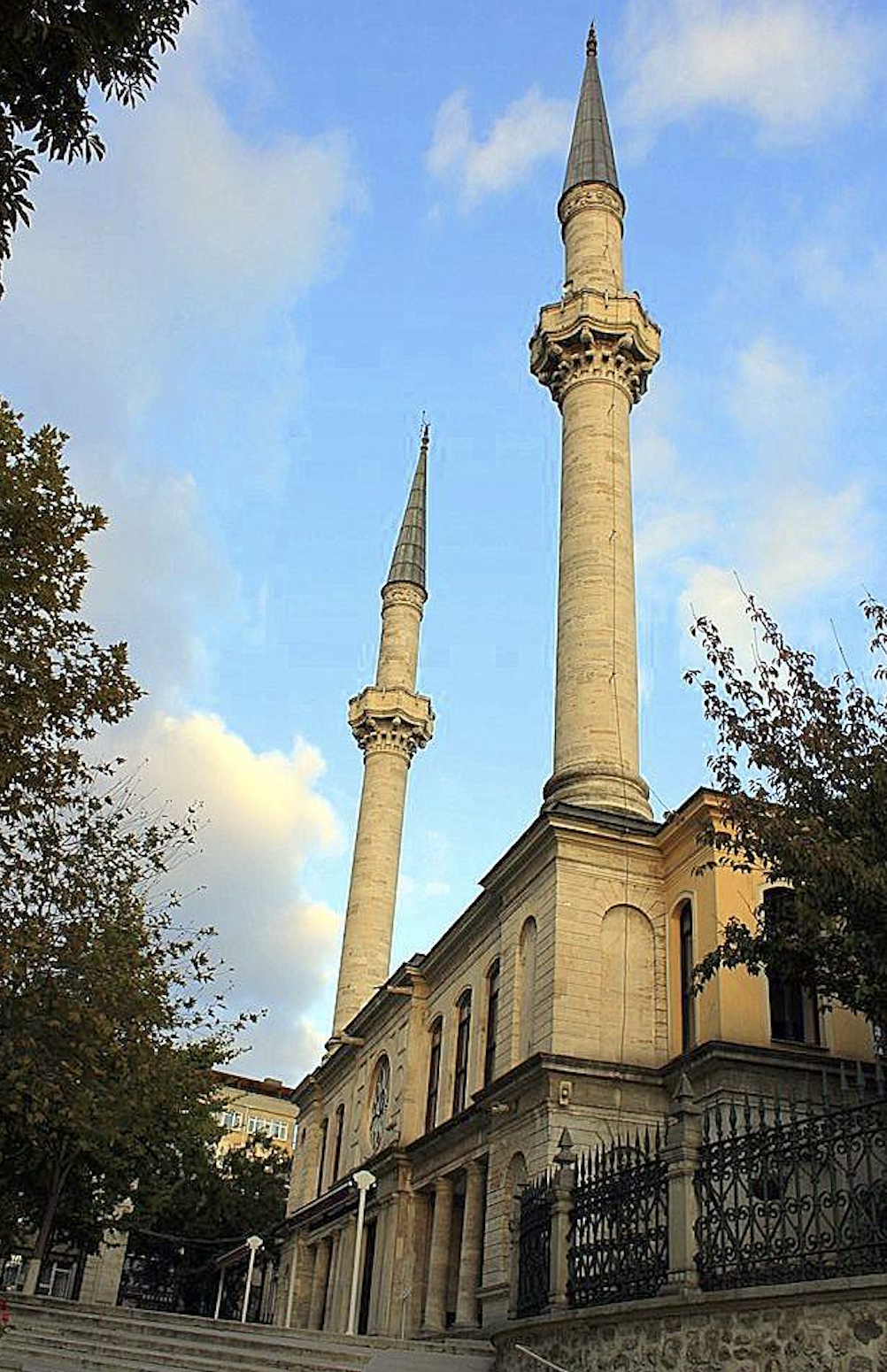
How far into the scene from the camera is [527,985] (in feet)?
78.8

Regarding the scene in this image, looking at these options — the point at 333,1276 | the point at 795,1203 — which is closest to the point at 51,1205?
the point at 333,1276

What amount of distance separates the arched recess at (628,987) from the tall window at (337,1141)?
17282 mm

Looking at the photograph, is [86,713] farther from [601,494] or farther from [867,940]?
[601,494]

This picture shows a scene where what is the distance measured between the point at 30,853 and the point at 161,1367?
594 centimetres

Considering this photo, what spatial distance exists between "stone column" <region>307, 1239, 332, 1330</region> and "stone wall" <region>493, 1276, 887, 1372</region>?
25.3m

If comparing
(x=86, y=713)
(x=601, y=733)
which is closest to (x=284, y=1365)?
(x=86, y=713)

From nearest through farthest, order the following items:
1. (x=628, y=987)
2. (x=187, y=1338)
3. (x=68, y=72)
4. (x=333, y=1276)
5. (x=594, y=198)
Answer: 1. (x=68, y=72)
2. (x=187, y=1338)
3. (x=628, y=987)
4. (x=594, y=198)
5. (x=333, y=1276)

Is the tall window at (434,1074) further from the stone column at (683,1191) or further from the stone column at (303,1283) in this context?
the stone column at (683,1191)

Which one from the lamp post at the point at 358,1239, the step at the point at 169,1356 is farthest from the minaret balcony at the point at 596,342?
the step at the point at 169,1356

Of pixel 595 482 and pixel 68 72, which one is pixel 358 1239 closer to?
pixel 595 482

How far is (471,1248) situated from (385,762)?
21.3 metres

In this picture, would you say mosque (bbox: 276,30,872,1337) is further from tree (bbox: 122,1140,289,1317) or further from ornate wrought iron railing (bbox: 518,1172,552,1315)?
tree (bbox: 122,1140,289,1317)

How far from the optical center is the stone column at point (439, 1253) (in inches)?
1019

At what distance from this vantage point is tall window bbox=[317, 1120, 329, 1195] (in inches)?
1535
